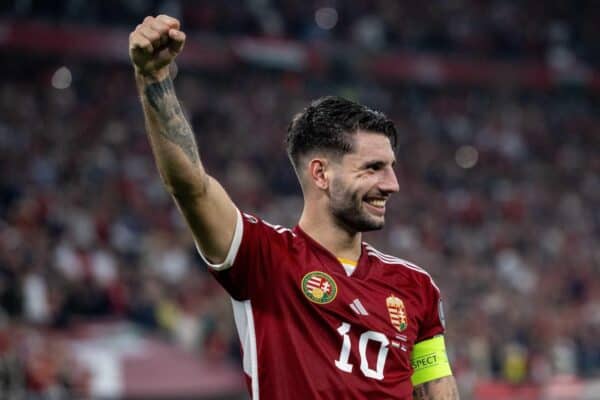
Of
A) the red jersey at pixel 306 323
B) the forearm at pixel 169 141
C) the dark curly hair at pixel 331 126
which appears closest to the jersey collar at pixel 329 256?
the red jersey at pixel 306 323

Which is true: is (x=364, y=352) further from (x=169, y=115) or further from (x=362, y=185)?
(x=169, y=115)

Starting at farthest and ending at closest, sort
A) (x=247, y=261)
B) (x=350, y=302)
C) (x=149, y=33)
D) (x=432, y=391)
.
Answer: (x=432, y=391)
(x=350, y=302)
(x=247, y=261)
(x=149, y=33)

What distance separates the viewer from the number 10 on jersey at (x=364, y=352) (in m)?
2.62

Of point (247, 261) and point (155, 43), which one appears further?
point (247, 261)

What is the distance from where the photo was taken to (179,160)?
2420 mm

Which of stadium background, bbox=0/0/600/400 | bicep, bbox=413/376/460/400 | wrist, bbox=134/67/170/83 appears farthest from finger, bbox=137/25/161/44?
stadium background, bbox=0/0/600/400

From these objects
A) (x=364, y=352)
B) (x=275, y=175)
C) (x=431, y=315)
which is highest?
(x=275, y=175)

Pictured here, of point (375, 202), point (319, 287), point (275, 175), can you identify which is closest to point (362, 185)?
point (375, 202)

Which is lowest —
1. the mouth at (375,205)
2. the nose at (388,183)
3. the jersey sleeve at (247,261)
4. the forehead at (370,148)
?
the jersey sleeve at (247,261)

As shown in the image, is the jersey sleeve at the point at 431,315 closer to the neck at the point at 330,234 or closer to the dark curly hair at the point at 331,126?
the neck at the point at 330,234

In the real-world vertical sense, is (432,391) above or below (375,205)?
below

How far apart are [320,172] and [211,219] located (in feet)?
1.49

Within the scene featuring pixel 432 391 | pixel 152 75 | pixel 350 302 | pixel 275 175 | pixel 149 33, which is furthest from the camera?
pixel 275 175

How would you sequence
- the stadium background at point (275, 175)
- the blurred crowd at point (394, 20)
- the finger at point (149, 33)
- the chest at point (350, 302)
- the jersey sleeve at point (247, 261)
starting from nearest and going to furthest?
the finger at point (149, 33), the jersey sleeve at point (247, 261), the chest at point (350, 302), the stadium background at point (275, 175), the blurred crowd at point (394, 20)
